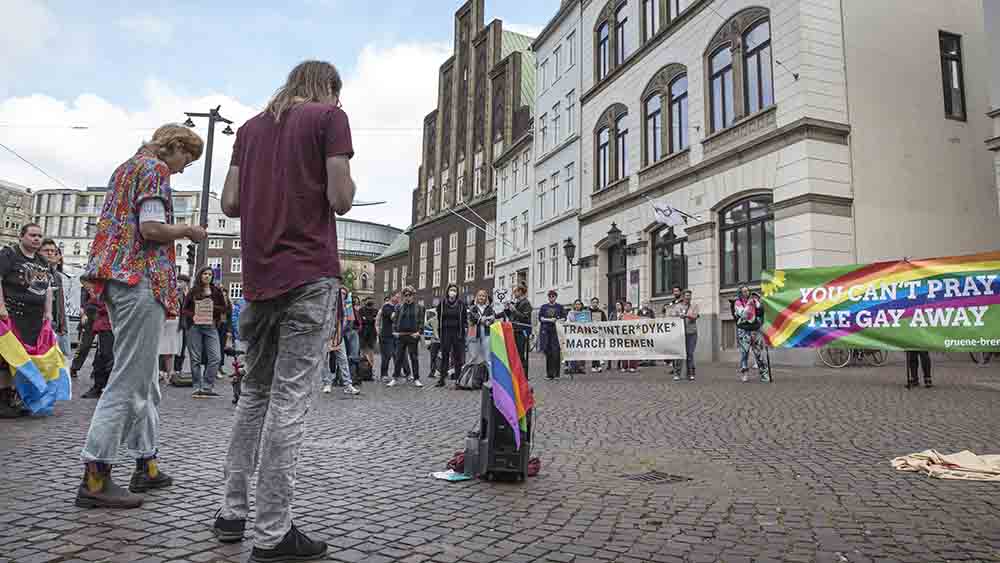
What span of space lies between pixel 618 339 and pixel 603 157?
49.5 ft

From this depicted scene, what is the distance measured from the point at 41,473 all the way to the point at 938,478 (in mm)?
6006

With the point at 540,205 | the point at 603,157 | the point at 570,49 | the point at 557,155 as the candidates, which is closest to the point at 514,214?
the point at 540,205

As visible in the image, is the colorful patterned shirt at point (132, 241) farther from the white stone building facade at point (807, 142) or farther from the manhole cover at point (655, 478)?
the white stone building facade at point (807, 142)

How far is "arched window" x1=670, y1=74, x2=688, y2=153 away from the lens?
23203mm

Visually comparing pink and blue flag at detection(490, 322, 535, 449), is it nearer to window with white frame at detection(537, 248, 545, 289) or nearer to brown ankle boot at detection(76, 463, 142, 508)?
brown ankle boot at detection(76, 463, 142, 508)

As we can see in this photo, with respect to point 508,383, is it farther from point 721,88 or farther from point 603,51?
point 603,51

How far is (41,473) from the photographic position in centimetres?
443

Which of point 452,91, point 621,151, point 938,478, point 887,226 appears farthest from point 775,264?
point 452,91

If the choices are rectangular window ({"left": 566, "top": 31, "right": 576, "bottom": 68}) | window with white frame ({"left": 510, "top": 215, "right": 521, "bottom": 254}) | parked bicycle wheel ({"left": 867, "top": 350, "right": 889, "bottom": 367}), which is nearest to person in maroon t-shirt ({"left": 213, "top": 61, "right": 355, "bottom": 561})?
parked bicycle wheel ({"left": 867, "top": 350, "right": 889, "bottom": 367})

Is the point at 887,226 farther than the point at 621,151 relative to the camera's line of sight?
No

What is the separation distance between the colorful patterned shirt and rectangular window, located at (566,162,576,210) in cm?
2887

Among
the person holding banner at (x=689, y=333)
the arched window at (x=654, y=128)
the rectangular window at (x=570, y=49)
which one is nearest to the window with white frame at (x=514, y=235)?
the rectangular window at (x=570, y=49)

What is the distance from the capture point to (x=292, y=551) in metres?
2.80

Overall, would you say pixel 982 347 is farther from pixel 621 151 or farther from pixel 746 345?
pixel 621 151
